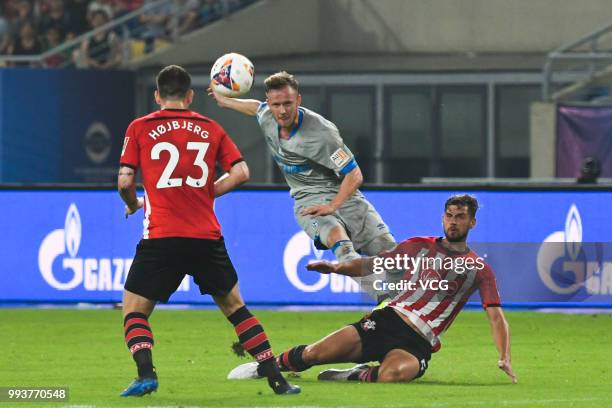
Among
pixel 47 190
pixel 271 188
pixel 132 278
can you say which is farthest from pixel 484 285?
pixel 47 190

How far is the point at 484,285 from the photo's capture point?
9.88 meters

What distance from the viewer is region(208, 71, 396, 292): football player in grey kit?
1080 centimetres

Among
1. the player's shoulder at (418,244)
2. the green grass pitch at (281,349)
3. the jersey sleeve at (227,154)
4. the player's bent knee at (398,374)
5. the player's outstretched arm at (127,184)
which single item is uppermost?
the jersey sleeve at (227,154)

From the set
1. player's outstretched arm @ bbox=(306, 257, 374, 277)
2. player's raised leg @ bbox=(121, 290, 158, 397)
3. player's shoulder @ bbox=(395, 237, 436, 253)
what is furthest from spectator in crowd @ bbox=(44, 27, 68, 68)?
player's raised leg @ bbox=(121, 290, 158, 397)

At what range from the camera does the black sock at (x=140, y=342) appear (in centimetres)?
911

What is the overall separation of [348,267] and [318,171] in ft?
6.94

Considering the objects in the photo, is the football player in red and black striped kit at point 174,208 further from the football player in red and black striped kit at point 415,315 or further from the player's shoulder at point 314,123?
the player's shoulder at point 314,123

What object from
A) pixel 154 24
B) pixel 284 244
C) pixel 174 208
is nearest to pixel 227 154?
pixel 174 208

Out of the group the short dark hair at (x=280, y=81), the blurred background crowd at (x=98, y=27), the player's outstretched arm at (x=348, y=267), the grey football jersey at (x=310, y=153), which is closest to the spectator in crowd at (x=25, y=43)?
the blurred background crowd at (x=98, y=27)

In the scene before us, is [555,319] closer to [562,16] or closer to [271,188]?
[271,188]

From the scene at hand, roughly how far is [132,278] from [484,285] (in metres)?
2.23

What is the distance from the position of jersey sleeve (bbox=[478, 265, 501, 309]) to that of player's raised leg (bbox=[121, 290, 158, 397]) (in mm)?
2095

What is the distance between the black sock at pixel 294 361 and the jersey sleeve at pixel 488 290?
1246mm

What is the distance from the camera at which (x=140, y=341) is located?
919cm
